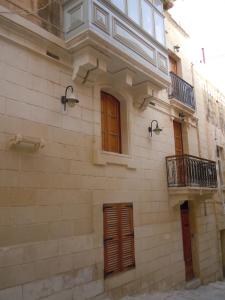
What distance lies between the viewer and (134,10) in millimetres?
7984

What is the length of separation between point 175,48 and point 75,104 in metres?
6.77

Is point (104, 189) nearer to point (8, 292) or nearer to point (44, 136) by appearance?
point (44, 136)

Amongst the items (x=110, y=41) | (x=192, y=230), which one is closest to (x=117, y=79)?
(x=110, y=41)

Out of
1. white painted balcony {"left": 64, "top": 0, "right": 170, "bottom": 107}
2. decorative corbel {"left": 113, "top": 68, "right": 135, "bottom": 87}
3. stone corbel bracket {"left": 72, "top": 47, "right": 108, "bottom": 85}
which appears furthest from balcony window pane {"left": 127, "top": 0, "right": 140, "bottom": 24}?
stone corbel bracket {"left": 72, "top": 47, "right": 108, "bottom": 85}

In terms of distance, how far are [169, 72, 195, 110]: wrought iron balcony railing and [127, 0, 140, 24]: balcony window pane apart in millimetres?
3183

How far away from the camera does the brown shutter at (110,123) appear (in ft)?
25.9

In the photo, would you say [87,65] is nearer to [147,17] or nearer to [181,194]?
[147,17]

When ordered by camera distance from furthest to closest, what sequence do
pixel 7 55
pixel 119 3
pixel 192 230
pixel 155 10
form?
1. pixel 192 230
2. pixel 155 10
3. pixel 119 3
4. pixel 7 55

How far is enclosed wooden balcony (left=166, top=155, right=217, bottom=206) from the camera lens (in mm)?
9328

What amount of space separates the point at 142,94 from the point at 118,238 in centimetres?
394

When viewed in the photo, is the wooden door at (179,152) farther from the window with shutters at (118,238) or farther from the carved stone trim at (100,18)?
the carved stone trim at (100,18)

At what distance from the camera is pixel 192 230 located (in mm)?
10891

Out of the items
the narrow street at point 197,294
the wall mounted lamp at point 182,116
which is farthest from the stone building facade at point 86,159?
the wall mounted lamp at point 182,116

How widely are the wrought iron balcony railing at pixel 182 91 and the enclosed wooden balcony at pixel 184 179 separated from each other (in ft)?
7.74
